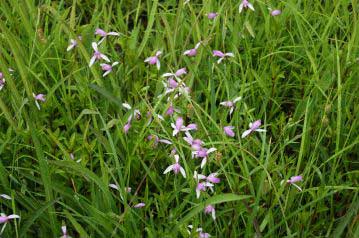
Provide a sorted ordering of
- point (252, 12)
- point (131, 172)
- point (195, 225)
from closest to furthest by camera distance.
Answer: point (195, 225) < point (131, 172) < point (252, 12)

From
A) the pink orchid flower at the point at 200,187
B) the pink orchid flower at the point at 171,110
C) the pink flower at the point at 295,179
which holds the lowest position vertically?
the pink flower at the point at 295,179

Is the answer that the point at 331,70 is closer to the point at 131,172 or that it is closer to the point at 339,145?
the point at 339,145

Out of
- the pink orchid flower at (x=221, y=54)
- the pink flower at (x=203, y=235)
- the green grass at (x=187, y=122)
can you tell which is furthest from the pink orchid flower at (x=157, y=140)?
the pink orchid flower at (x=221, y=54)

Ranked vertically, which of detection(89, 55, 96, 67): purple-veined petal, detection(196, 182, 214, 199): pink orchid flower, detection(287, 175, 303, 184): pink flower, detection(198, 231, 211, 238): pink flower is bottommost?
detection(198, 231, 211, 238): pink flower

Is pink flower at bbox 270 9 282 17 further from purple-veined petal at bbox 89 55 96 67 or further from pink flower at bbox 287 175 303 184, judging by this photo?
pink flower at bbox 287 175 303 184

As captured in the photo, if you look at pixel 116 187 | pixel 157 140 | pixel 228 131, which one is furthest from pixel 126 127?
pixel 228 131

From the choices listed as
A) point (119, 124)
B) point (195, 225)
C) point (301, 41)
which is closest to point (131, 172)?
point (119, 124)

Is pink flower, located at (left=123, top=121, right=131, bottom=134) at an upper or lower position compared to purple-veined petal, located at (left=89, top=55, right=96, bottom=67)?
lower

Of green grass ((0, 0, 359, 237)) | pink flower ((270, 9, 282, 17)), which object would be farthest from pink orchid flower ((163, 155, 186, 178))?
pink flower ((270, 9, 282, 17))

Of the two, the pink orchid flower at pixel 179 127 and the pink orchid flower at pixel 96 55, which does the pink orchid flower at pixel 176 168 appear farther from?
the pink orchid flower at pixel 96 55
